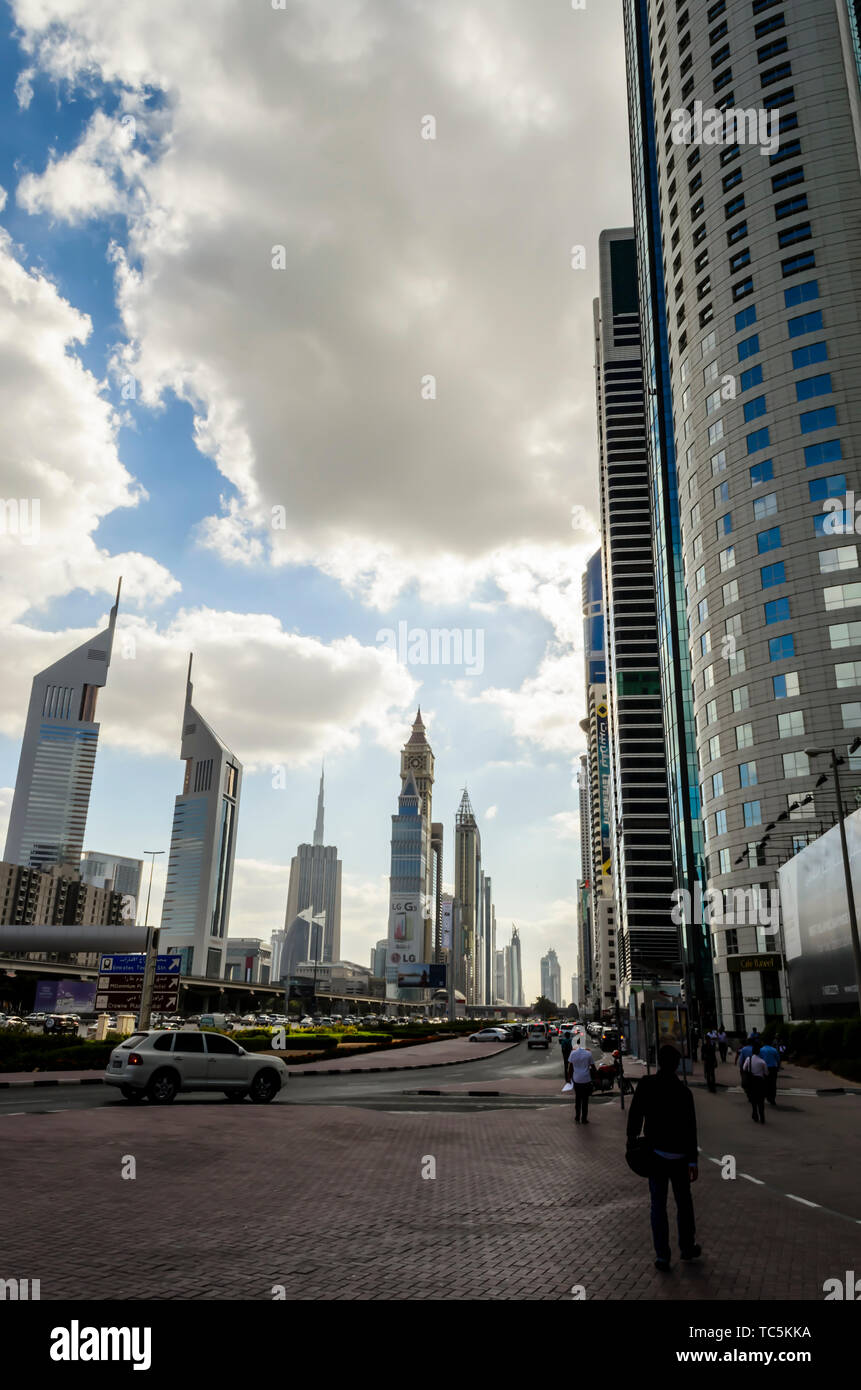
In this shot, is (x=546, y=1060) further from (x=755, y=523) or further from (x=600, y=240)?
(x=600, y=240)

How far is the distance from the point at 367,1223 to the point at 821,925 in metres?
38.7

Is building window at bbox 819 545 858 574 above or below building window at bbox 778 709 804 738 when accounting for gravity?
above

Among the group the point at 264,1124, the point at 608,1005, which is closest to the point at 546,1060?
the point at 264,1124

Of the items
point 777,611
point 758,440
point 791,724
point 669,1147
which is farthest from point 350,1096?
point 758,440

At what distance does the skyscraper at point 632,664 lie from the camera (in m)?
127

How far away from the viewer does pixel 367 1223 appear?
9.23 meters

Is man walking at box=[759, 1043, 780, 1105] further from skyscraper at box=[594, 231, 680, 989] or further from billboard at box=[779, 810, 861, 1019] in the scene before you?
skyscraper at box=[594, 231, 680, 989]

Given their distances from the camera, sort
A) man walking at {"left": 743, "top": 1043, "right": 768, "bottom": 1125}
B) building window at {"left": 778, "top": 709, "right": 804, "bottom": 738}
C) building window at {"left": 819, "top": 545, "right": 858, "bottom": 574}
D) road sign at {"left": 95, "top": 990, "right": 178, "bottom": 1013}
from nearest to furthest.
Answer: man walking at {"left": 743, "top": 1043, "right": 768, "bottom": 1125}
road sign at {"left": 95, "top": 990, "right": 178, "bottom": 1013}
building window at {"left": 778, "top": 709, "right": 804, "bottom": 738}
building window at {"left": 819, "top": 545, "right": 858, "bottom": 574}

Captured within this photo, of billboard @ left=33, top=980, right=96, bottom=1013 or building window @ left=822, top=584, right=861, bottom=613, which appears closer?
building window @ left=822, top=584, right=861, bottom=613

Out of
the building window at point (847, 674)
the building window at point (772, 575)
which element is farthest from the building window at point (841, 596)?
the building window at point (847, 674)

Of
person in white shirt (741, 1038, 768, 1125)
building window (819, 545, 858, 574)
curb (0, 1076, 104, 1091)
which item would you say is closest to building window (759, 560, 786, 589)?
building window (819, 545, 858, 574)

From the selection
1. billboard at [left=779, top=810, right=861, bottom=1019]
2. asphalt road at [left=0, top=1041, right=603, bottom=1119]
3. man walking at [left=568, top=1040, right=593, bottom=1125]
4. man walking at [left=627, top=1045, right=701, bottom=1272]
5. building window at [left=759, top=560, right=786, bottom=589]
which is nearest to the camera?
man walking at [left=627, top=1045, right=701, bottom=1272]

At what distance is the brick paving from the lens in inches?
277
